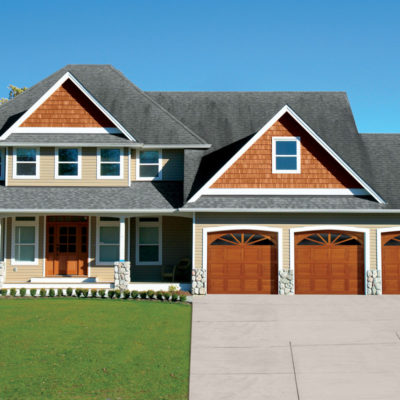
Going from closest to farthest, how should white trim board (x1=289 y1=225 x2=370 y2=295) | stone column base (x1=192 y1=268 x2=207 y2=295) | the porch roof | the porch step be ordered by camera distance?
1. stone column base (x1=192 y1=268 x2=207 y2=295)
2. white trim board (x1=289 y1=225 x2=370 y2=295)
3. the porch roof
4. the porch step

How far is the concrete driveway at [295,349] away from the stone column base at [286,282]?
1114 mm

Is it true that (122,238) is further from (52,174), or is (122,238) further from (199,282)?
(52,174)

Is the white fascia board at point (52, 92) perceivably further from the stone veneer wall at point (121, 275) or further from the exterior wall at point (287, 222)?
the stone veneer wall at point (121, 275)

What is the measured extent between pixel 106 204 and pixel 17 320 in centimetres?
648

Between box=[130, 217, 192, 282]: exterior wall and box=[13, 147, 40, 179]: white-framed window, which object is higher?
box=[13, 147, 40, 179]: white-framed window

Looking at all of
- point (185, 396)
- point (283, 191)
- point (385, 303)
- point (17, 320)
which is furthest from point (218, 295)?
point (185, 396)

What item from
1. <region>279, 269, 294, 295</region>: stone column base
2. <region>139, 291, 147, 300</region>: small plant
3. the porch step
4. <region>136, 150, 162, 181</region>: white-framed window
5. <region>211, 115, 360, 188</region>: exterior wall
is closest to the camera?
<region>139, 291, 147, 300</region>: small plant

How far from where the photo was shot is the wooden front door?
20.9 m

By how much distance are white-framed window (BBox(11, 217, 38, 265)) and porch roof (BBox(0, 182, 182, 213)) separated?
132cm

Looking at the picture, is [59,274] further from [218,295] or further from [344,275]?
[344,275]

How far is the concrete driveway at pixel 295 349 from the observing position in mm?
8680

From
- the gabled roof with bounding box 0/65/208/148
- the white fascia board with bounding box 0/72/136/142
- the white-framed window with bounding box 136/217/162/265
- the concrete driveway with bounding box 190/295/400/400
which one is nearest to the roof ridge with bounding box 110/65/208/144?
the gabled roof with bounding box 0/65/208/148

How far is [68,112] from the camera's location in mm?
20828

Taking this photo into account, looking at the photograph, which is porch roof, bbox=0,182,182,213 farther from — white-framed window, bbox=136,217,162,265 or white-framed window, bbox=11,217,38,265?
white-framed window, bbox=136,217,162,265
